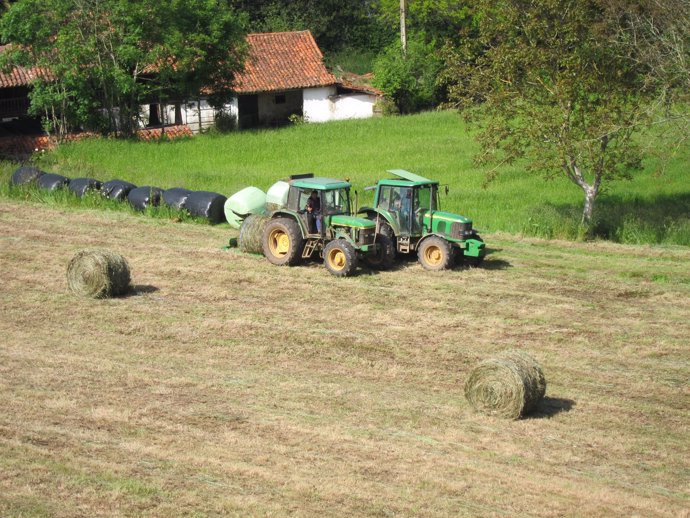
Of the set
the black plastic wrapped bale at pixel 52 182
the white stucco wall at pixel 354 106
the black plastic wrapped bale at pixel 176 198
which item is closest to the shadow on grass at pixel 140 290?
the black plastic wrapped bale at pixel 176 198

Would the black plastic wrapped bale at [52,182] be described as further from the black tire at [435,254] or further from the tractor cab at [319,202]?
the black tire at [435,254]

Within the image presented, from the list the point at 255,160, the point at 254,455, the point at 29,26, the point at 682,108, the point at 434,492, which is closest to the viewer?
the point at 434,492

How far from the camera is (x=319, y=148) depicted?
35469mm

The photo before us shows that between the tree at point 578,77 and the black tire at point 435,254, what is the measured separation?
4.06m

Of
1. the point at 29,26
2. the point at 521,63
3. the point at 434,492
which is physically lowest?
the point at 434,492

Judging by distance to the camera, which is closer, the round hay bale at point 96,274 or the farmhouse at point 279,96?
the round hay bale at point 96,274

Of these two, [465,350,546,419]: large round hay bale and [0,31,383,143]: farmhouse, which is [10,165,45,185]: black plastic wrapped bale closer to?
[0,31,383,143]: farmhouse

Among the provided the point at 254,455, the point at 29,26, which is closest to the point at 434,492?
the point at 254,455

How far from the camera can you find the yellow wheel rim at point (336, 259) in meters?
18.7

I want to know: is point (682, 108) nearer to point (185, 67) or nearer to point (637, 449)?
point (637, 449)

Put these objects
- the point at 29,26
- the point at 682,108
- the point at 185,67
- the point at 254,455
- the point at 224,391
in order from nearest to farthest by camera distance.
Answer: the point at 254,455 < the point at 224,391 < the point at 682,108 < the point at 29,26 < the point at 185,67

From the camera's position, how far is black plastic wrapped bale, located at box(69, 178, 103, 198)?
25.8 m

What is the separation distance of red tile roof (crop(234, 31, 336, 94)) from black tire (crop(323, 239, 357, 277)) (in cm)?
2643

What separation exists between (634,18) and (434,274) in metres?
7.79
